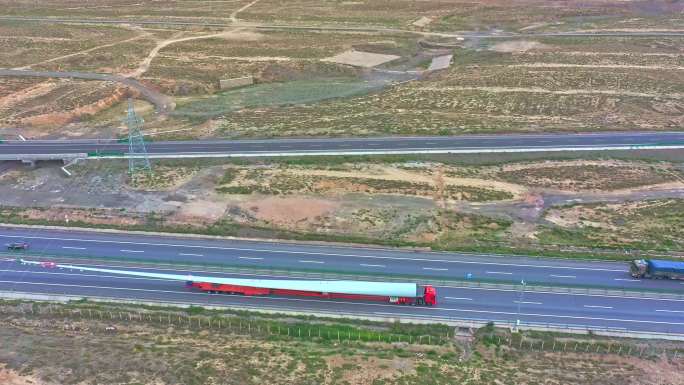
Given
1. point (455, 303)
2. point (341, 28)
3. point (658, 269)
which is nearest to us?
point (455, 303)

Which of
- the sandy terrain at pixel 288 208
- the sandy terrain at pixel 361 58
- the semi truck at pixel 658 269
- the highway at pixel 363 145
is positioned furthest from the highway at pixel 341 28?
the semi truck at pixel 658 269

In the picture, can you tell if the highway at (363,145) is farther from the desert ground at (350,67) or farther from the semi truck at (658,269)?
the semi truck at (658,269)

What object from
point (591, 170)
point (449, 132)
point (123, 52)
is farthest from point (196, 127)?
point (591, 170)

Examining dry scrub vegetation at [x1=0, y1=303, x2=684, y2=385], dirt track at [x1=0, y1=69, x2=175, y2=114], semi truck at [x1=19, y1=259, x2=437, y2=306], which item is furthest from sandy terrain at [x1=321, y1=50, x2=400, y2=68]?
dry scrub vegetation at [x1=0, y1=303, x2=684, y2=385]

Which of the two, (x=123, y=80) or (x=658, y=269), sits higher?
(x=123, y=80)

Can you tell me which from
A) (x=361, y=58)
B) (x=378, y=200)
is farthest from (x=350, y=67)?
(x=378, y=200)

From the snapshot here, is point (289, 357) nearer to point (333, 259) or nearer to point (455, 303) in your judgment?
point (333, 259)

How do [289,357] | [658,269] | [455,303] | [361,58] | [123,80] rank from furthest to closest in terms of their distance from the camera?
[361,58], [123,80], [658,269], [455,303], [289,357]

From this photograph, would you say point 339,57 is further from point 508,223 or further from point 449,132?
point 508,223
